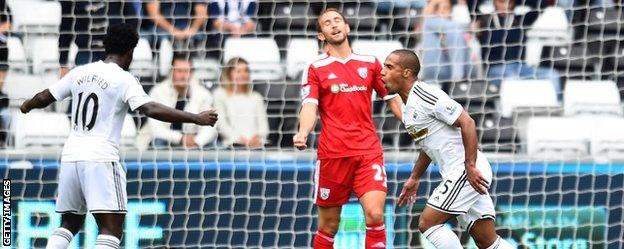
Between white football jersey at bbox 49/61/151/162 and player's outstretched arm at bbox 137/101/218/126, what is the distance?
0.06 m

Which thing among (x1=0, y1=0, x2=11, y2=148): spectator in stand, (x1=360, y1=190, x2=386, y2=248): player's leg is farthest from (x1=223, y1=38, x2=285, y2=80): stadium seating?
(x1=360, y1=190, x2=386, y2=248): player's leg

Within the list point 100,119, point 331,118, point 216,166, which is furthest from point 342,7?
point 100,119

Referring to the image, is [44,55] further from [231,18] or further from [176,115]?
[176,115]

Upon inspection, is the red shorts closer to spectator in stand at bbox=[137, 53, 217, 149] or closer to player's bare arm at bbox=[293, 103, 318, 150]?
player's bare arm at bbox=[293, 103, 318, 150]

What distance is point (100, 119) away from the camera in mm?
8141

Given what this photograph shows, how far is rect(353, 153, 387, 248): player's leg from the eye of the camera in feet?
28.6

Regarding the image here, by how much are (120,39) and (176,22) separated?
4.10 metres

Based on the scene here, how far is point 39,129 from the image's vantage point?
10.8m

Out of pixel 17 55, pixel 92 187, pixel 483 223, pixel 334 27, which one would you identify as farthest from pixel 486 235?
pixel 17 55

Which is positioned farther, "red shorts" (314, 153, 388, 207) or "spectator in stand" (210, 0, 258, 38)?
"spectator in stand" (210, 0, 258, 38)

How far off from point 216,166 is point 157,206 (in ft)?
1.77

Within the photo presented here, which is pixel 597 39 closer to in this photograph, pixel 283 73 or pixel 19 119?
pixel 283 73

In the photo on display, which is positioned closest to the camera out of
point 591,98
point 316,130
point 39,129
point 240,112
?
point 39,129

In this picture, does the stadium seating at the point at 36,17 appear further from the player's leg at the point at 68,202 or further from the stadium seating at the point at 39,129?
the player's leg at the point at 68,202
